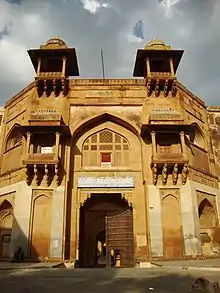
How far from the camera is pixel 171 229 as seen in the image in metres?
15.0

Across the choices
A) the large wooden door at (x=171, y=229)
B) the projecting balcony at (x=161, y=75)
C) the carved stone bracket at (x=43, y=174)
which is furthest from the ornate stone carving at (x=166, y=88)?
the carved stone bracket at (x=43, y=174)

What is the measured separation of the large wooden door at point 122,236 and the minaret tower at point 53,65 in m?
7.58

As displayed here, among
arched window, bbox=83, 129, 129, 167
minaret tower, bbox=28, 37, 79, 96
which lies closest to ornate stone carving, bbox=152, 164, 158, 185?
arched window, bbox=83, 129, 129, 167

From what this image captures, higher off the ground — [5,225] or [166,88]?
[166,88]

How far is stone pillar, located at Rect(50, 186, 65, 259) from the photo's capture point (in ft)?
47.6

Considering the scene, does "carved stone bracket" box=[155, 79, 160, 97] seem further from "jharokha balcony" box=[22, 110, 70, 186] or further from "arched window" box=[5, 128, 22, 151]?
"arched window" box=[5, 128, 22, 151]

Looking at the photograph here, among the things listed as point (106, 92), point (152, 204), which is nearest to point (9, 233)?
point (152, 204)

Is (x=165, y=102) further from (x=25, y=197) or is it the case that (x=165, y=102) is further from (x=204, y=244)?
(x=25, y=197)

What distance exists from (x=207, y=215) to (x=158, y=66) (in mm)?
9315

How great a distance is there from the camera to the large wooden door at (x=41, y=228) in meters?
14.5

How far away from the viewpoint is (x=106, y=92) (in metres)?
18.0

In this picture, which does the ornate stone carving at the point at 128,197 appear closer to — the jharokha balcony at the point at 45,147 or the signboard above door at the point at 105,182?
the signboard above door at the point at 105,182

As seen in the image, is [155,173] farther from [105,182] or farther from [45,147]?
[45,147]

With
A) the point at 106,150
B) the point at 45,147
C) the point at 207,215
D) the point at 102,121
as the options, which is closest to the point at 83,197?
the point at 106,150
